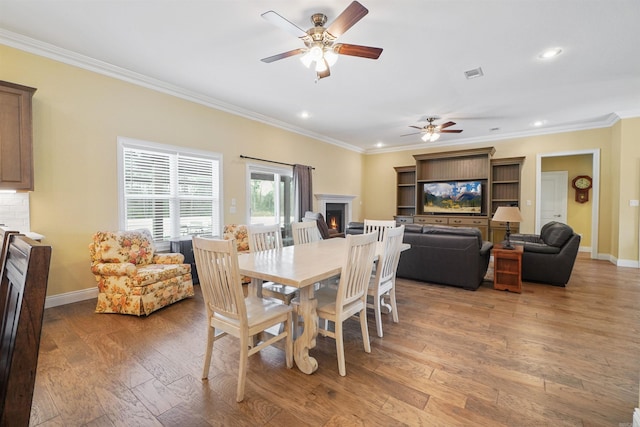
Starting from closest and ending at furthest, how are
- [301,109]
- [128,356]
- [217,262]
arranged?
[217,262]
[128,356]
[301,109]

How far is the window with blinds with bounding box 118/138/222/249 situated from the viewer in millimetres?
3707

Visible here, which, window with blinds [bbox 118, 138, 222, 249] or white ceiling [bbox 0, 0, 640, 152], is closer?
white ceiling [bbox 0, 0, 640, 152]

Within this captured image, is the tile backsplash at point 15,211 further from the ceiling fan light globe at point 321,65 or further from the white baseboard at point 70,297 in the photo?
the ceiling fan light globe at point 321,65

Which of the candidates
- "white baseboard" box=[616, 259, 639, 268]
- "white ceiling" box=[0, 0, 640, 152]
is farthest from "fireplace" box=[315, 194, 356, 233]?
"white baseboard" box=[616, 259, 639, 268]

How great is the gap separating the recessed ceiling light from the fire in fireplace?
4798 mm

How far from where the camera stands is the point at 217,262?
1714mm

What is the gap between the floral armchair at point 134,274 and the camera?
2.93m

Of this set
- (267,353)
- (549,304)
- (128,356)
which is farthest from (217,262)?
(549,304)

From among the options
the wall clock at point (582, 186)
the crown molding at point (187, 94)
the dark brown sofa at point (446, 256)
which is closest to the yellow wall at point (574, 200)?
the wall clock at point (582, 186)

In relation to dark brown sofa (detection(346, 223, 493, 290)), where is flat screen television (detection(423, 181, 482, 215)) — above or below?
above

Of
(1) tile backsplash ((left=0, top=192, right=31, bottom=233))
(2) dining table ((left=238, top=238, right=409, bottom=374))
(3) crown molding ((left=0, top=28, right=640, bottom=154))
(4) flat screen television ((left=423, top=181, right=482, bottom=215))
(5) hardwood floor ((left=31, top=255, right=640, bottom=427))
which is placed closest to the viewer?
(5) hardwood floor ((left=31, top=255, right=640, bottom=427))

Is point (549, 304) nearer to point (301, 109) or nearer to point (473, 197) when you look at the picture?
point (473, 197)

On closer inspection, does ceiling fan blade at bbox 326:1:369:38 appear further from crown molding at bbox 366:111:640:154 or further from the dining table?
crown molding at bbox 366:111:640:154

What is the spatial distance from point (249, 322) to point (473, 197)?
637 centimetres
